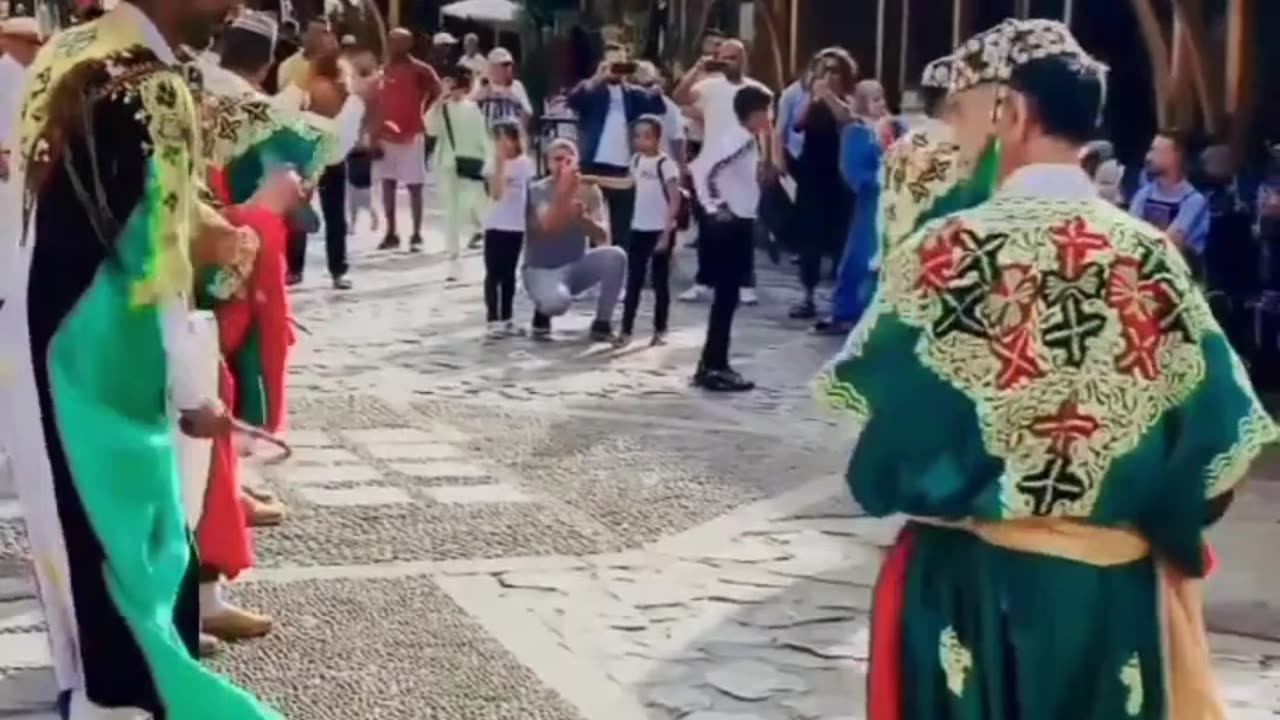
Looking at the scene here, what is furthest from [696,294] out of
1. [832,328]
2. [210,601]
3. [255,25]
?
[210,601]

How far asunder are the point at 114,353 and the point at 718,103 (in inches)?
330

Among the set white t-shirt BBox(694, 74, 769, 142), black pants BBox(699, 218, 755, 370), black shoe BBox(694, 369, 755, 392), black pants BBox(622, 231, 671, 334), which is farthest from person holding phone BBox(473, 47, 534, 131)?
black shoe BBox(694, 369, 755, 392)

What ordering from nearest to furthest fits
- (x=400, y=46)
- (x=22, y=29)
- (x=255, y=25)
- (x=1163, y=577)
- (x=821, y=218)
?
(x=1163, y=577), (x=255, y=25), (x=22, y=29), (x=821, y=218), (x=400, y=46)

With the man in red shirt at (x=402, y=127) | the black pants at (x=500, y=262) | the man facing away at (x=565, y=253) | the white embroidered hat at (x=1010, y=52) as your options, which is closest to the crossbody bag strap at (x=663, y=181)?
the man facing away at (x=565, y=253)

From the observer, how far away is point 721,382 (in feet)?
35.3

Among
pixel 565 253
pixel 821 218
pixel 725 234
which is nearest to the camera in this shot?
pixel 725 234

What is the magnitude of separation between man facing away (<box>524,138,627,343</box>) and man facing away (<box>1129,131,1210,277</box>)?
3.09m

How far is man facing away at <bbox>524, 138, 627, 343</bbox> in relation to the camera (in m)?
12.1

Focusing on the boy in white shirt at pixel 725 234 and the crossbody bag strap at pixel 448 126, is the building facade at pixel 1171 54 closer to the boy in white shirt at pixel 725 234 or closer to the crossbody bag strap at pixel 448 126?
the boy in white shirt at pixel 725 234

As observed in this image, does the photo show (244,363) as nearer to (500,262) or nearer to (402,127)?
(500,262)

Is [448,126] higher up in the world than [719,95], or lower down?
lower down

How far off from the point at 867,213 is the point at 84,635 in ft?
29.4

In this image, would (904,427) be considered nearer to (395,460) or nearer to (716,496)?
(716,496)

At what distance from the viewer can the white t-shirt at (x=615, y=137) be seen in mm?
13562
